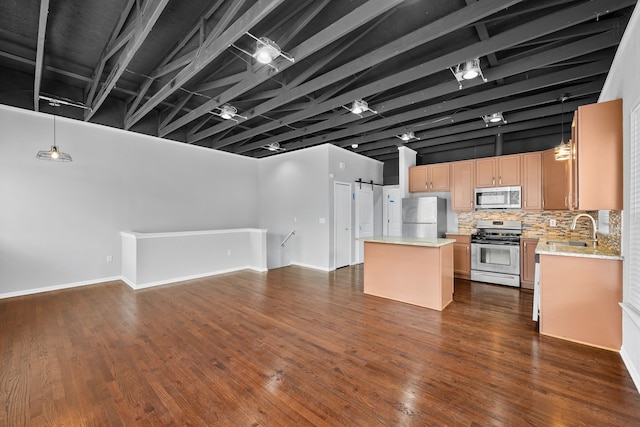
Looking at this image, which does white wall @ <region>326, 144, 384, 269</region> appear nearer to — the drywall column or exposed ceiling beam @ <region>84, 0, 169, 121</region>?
the drywall column

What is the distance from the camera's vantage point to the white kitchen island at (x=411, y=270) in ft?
12.2

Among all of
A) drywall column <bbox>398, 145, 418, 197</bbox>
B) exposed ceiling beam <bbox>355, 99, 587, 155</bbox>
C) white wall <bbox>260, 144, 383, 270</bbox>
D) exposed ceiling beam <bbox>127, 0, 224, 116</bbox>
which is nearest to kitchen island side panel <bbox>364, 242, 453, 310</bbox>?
white wall <bbox>260, 144, 383, 270</bbox>

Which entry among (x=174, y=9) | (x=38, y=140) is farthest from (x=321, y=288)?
(x=38, y=140)

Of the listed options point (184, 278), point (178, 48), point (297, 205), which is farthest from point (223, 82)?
point (184, 278)

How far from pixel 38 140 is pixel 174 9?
3.63 m

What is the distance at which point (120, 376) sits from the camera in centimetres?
222

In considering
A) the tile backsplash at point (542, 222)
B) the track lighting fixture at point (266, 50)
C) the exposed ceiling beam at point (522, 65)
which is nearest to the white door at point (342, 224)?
the exposed ceiling beam at point (522, 65)

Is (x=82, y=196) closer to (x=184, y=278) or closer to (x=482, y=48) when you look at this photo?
(x=184, y=278)

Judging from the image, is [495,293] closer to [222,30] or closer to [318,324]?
[318,324]

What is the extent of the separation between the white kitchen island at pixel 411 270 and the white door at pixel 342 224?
1.93 m

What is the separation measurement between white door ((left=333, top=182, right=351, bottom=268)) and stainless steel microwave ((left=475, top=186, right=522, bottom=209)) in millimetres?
2767

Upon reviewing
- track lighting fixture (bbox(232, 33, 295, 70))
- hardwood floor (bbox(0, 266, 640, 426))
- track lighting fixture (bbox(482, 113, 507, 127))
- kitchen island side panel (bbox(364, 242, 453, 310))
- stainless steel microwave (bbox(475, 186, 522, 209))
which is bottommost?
hardwood floor (bbox(0, 266, 640, 426))

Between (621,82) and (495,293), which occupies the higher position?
(621,82)

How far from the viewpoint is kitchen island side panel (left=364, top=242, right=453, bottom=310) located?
371 centimetres
